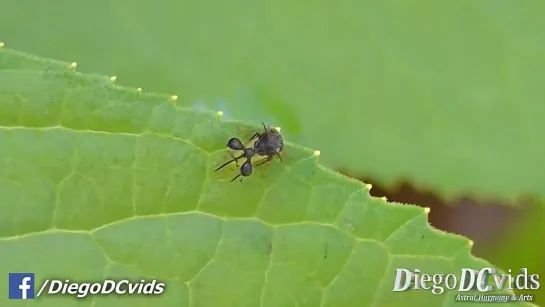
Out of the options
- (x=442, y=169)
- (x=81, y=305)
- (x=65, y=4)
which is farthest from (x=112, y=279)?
(x=442, y=169)

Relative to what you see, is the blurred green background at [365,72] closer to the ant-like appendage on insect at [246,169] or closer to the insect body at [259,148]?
the insect body at [259,148]

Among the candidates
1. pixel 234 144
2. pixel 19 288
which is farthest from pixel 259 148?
pixel 19 288

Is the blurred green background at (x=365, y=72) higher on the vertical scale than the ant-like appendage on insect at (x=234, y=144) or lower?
higher

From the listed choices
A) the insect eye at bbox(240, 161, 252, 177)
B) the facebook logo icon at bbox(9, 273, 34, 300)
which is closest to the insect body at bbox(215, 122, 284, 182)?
the insect eye at bbox(240, 161, 252, 177)

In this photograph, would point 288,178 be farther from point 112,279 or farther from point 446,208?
point 446,208

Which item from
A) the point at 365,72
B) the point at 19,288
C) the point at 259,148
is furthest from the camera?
the point at 365,72

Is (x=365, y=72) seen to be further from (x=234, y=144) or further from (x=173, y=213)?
(x=173, y=213)

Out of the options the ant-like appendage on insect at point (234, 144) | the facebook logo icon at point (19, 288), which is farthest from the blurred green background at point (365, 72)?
the facebook logo icon at point (19, 288)
